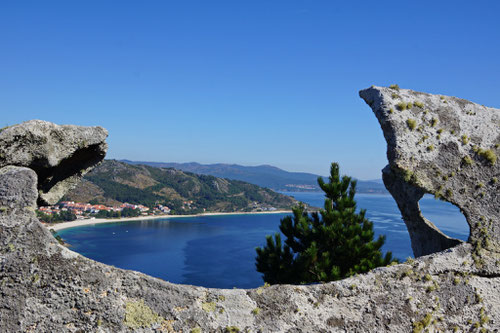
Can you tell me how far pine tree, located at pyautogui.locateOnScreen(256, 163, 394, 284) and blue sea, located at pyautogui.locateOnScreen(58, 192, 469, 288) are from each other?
38.7 meters

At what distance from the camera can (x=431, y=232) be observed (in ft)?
24.7

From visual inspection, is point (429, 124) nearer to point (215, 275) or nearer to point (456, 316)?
point (456, 316)

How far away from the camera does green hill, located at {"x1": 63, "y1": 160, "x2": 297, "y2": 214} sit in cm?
14162

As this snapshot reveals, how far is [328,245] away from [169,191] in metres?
154

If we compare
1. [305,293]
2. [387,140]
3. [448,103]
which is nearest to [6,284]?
[305,293]

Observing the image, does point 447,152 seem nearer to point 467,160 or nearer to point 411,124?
point 467,160

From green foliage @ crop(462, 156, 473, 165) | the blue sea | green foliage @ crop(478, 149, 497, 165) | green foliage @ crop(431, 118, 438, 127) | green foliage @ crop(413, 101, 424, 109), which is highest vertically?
green foliage @ crop(413, 101, 424, 109)

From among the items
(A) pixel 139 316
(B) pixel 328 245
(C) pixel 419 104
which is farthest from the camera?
(B) pixel 328 245

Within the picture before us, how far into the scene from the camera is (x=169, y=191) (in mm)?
162125

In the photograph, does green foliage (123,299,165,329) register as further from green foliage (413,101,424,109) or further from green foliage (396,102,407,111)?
green foliage (413,101,424,109)

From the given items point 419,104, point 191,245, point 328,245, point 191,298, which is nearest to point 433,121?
point 419,104

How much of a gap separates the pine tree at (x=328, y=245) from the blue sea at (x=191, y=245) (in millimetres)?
38679

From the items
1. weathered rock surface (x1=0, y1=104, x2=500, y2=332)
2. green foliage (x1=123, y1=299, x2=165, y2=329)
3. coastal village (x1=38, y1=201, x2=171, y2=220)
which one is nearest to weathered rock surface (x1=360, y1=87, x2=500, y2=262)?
weathered rock surface (x1=0, y1=104, x2=500, y2=332)

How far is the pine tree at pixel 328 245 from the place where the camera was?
12609 mm
